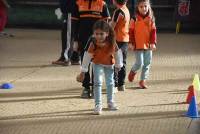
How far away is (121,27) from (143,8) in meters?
0.61

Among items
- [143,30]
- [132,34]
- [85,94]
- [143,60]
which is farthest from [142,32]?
[85,94]

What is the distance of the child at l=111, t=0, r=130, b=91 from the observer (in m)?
9.12

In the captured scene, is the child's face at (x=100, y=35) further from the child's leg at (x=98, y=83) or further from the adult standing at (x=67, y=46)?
the adult standing at (x=67, y=46)

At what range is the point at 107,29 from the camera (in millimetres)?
7586

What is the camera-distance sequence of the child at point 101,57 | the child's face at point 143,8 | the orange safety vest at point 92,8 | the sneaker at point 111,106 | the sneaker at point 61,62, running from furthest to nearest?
the sneaker at point 61,62, the child's face at point 143,8, the orange safety vest at point 92,8, the sneaker at point 111,106, the child at point 101,57

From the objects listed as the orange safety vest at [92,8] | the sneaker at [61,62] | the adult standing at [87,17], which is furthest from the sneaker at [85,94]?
the sneaker at [61,62]

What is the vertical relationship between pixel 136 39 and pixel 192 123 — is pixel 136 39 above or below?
above

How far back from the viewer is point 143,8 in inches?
376

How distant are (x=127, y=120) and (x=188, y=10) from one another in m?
11.5

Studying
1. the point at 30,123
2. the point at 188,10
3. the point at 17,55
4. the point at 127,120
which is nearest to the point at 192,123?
the point at 127,120

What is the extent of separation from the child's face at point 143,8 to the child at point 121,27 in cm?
35

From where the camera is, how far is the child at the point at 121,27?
912 cm

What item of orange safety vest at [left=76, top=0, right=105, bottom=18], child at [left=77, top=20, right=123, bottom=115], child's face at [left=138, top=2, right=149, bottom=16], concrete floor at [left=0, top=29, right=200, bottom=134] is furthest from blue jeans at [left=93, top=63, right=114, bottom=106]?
child's face at [left=138, top=2, right=149, bottom=16]

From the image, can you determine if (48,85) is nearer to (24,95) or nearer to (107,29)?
(24,95)
